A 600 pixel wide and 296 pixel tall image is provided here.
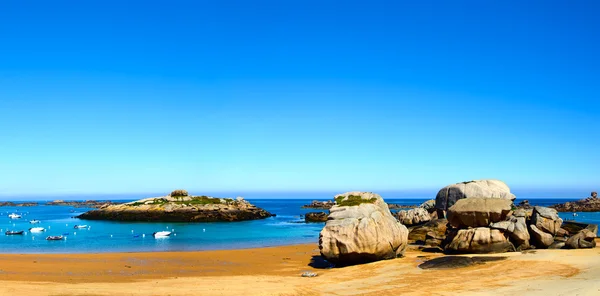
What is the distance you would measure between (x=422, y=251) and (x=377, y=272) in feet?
31.3

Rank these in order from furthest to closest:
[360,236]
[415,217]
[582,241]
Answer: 1. [415,217]
2. [582,241]
3. [360,236]

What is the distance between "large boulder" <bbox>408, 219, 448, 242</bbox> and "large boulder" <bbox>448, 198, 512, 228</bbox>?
996 cm

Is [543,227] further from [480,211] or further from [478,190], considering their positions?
[478,190]

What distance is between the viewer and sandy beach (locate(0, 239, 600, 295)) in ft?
62.4

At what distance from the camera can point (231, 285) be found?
2361cm

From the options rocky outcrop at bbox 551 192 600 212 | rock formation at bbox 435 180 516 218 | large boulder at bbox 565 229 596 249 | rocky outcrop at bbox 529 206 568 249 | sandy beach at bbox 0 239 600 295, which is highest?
rock formation at bbox 435 180 516 218

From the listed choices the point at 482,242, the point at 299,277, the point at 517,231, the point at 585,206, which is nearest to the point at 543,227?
the point at 517,231

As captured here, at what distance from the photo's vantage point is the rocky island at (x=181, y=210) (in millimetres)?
93688

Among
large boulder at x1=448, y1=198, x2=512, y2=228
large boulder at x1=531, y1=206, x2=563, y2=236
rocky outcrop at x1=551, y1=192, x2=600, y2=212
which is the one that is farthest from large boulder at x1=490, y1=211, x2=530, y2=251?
rocky outcrop at x1=551, y1=192, x2=600, y2=212

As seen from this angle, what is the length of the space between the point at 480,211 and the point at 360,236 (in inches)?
329

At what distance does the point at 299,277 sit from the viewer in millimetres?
25875

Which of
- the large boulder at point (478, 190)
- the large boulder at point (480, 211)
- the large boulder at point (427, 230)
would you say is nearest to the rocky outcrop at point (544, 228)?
the large boulder at point (480, 211)

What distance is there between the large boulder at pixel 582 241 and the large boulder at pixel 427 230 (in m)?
12.2

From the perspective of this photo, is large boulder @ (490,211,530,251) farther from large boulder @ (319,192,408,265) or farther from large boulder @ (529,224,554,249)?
large boulder @ (319,192,408,265)
